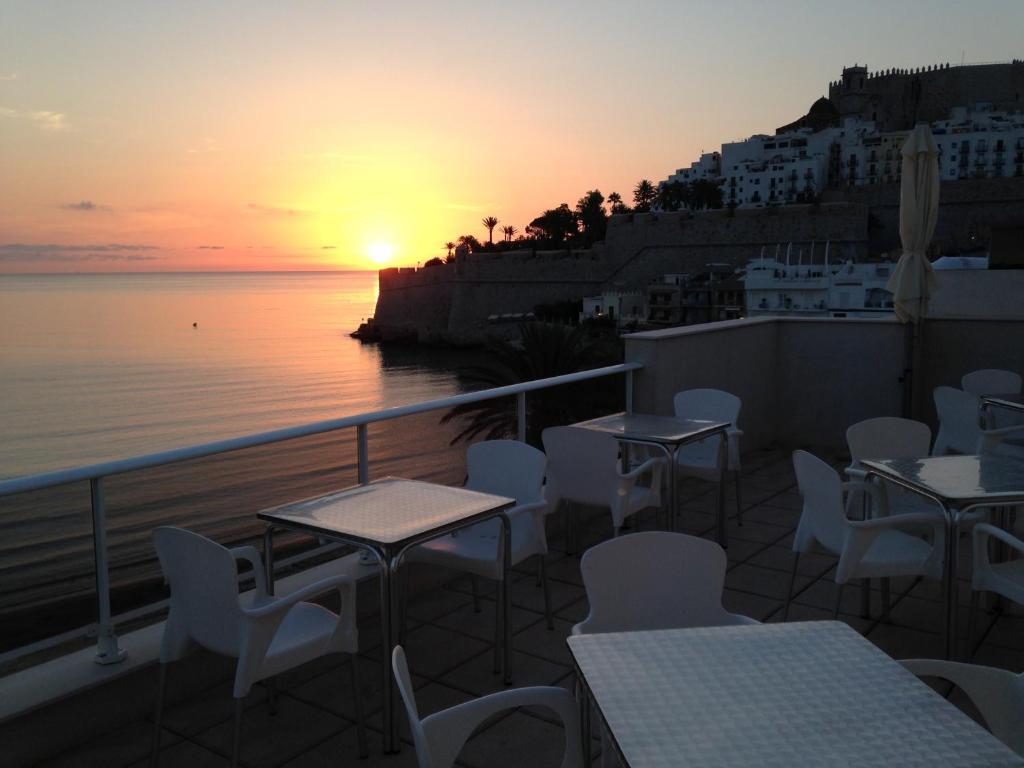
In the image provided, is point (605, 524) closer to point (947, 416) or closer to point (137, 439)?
point (947, 416)

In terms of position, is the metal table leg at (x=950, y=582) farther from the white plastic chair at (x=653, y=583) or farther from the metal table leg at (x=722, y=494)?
the metal table leg at (x=722, y=494)

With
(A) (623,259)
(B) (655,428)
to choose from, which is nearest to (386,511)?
(B) (655,428)

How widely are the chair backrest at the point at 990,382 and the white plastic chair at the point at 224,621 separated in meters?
4.26

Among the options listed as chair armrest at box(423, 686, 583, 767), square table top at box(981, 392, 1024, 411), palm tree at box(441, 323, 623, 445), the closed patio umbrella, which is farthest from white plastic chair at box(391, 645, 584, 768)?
palm tree at box(441, 323, 623, 445)

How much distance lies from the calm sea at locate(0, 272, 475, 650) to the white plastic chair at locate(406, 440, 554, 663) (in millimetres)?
434

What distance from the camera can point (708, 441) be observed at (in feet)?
14.9

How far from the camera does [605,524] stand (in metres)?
4.58

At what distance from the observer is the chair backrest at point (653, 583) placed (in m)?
1.93

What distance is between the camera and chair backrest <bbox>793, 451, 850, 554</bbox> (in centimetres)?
285

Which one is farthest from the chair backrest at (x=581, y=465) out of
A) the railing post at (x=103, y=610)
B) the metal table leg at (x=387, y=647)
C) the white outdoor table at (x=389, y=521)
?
the railing post at (x=103, y=610)

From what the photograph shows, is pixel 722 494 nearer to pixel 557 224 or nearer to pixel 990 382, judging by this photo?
pixel 990 382

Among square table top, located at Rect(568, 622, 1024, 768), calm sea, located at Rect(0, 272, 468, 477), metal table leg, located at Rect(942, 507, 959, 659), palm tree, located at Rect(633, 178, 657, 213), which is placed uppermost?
palm tree, located at Rect(633, 178, 657, 213)

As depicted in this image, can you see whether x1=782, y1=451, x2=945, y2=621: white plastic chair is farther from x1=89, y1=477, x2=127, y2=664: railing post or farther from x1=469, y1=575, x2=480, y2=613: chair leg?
x1=89, y1=477, x2=127, y2=664: railing post

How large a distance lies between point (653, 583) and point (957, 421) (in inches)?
129
